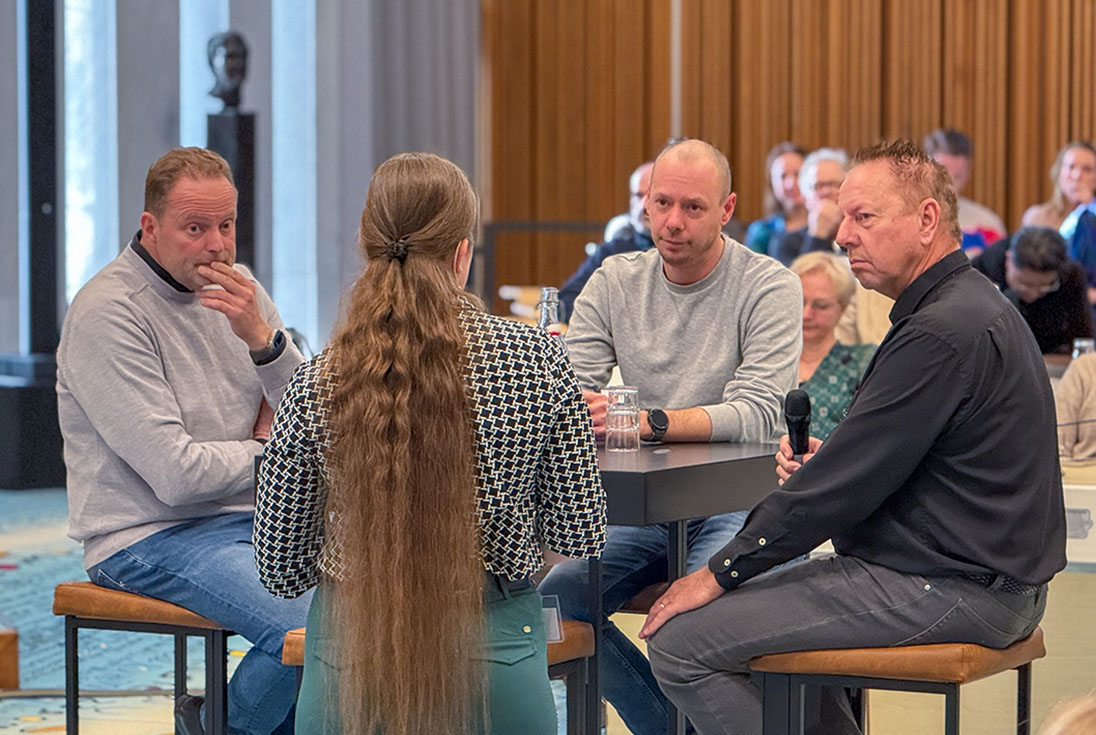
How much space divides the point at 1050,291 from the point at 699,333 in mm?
3226

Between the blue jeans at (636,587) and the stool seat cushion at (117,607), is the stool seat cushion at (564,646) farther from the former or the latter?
the blue jeans at (636,587)

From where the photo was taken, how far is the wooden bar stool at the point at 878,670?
2.28 meters

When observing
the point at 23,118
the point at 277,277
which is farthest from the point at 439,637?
the point at 277,277

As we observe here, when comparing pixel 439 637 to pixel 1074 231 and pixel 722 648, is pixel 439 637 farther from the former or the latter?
pixel 1074 231

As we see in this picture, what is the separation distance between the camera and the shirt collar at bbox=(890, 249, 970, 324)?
2.43m

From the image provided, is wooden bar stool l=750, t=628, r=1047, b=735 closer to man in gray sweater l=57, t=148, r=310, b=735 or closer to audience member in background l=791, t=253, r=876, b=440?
man in gray sweater l=57, t=148, r=310, b=735

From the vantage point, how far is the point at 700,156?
3.13 meters

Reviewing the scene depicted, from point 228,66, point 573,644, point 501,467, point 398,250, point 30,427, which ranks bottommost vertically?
point 30,427

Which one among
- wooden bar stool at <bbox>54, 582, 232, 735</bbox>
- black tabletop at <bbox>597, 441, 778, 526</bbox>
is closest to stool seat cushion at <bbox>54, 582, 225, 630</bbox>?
wooden bar stool at <bbox>54, 582, 232, 735</bbox>

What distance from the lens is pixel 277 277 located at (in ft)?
29.0

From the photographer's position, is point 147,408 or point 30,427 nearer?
point 147,408

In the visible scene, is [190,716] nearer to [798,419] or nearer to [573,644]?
[573,644]

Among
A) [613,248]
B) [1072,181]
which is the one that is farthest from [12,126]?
[1072,181]

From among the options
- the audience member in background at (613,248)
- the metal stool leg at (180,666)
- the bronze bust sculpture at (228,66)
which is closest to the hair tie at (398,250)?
the metal stool leg at (180,666)
